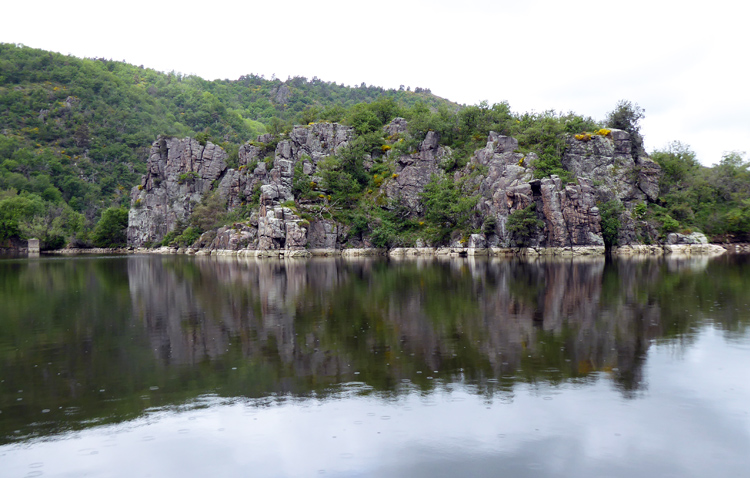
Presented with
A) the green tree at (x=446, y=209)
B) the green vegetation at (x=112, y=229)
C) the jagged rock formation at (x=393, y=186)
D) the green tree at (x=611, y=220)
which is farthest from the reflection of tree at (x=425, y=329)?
the green vegetation at (x=112, y=229)

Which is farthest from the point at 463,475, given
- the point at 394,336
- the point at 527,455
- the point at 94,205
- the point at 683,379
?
the point at 94,205

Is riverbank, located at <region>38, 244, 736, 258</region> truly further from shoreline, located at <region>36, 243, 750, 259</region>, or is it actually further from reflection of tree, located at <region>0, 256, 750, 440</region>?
reflection of tree, located at <region>0, 256, 750, 440</region>

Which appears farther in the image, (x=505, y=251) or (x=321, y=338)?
(x=505, y=251)

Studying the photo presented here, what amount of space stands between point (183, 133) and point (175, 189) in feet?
225

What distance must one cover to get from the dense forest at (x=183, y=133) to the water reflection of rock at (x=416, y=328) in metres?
54.6

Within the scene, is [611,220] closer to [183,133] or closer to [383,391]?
[383,391]

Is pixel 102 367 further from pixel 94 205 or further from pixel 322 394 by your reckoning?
pixel 94 205

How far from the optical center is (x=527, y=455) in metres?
8.16

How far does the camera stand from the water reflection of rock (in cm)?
1338

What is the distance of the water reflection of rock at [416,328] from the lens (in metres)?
13.4

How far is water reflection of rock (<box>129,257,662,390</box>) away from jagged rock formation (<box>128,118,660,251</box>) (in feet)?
148

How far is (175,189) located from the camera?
119 meters

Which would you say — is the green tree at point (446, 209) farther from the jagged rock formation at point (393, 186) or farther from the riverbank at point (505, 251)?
the riverbank at point (505, 251)

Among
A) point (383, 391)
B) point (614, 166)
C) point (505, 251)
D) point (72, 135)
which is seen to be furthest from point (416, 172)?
point (72, 135)
